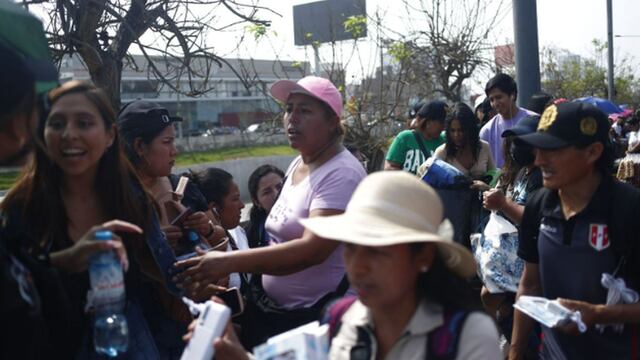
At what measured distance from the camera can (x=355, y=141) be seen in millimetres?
10266

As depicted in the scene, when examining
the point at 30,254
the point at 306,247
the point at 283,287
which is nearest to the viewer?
the point at 30,254

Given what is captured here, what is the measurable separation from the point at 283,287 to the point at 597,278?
56.0 inches

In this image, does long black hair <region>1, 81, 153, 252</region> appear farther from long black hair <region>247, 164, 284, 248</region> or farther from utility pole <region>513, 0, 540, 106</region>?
utility pole <region>513, 0, 540, 106</region>

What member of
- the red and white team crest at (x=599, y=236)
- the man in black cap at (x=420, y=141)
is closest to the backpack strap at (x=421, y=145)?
the man in black cap at (x=420, y=141)

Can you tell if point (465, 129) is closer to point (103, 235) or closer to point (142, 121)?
point (142, 121)

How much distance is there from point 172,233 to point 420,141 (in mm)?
4176

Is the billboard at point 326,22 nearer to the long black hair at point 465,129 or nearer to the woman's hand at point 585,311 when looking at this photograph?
the long black hair at point 465,129

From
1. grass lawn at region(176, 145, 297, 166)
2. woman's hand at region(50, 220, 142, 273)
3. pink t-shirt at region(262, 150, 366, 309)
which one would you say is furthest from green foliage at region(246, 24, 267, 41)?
grass lawn at region(176, 145, 297, 166)

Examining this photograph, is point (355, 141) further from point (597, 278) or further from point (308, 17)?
point (597, 278)

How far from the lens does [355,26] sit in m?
10.0

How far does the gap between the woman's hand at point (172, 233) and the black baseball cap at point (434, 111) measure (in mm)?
4107

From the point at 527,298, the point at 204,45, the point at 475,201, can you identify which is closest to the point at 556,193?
→ the point at 527,298

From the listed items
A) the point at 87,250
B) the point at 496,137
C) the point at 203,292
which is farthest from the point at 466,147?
the point at 87,250

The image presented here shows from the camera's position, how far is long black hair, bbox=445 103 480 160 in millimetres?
6145
